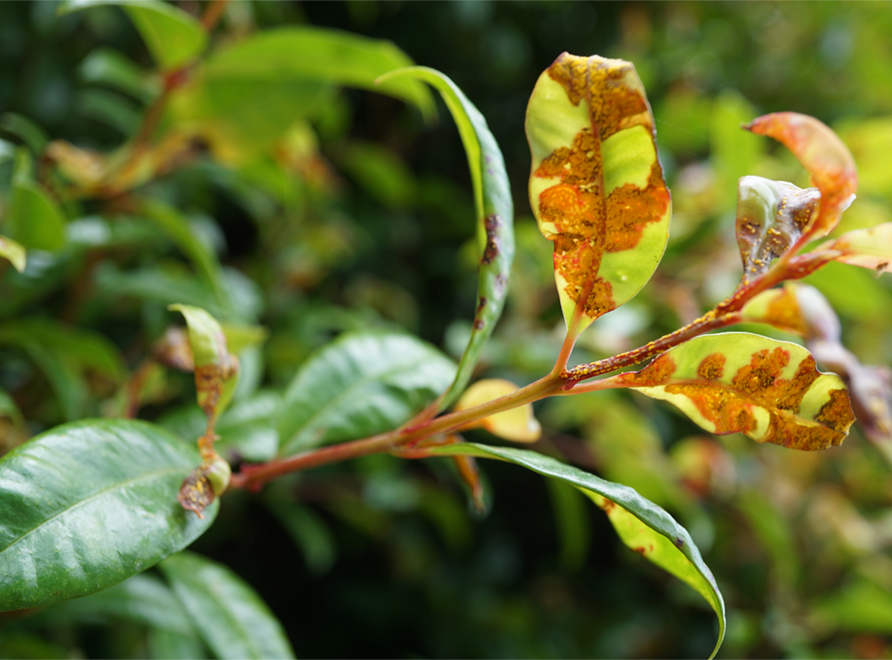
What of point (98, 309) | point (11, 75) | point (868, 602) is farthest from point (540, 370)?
point (11, 75)

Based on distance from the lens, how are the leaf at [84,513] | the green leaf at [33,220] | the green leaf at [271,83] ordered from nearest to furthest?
1. the leaf at [84,513]
2. the green leaf at [33,220]
3. the green leaf at [271,83]

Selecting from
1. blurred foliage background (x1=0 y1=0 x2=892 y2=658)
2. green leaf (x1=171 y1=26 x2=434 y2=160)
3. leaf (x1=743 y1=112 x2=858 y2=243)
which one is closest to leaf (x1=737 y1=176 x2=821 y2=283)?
leaf (x1=743 y1=112 x2=858 y2=243)

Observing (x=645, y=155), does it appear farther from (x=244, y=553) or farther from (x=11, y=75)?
(x=244, y=553)

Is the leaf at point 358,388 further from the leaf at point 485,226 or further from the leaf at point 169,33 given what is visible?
the leaf at point 169,33

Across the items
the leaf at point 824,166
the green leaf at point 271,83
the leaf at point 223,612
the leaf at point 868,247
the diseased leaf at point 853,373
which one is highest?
the green leaf at point 271,83

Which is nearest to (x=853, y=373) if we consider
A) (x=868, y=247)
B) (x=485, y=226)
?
(x=868, y=247)

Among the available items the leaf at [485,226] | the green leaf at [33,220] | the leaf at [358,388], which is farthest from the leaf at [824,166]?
the green leaf at [33,220]

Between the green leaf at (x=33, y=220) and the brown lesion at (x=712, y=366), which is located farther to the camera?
the green leaf at (x=33, y=220)
